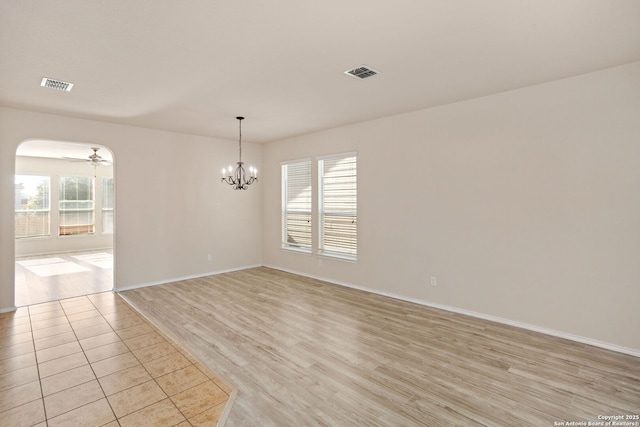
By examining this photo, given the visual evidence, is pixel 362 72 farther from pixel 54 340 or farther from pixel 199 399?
pixel 54 340

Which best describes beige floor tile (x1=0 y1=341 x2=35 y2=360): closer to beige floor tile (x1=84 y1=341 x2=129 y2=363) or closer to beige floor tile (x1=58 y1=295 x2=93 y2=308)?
beige floor tile (x1=84 y1=341 x2=129 y2=363)

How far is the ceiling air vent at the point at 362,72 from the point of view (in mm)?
3131

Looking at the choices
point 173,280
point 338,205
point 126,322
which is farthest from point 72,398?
point 338,205

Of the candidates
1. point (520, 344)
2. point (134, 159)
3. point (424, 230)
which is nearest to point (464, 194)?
point (424, 230)

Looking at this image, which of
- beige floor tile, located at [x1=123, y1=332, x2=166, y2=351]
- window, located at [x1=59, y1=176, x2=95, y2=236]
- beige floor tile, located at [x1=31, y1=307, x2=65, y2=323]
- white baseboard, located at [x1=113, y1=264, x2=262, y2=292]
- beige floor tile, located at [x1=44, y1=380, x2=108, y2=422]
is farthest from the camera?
window, located at [x1=59, y1=176, x2=95, y2=236]

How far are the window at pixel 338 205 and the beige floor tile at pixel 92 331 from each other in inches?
138

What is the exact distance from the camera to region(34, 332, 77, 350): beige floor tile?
3326mm

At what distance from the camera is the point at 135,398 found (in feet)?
7.97

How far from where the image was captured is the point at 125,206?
5.41 meters

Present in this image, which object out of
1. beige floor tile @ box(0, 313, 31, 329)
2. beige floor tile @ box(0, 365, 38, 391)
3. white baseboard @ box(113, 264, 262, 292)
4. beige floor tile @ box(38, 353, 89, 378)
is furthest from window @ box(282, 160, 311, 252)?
beige floor tile @ box(0, 365, 38, 391)

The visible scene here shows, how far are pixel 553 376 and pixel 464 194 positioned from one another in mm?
2213

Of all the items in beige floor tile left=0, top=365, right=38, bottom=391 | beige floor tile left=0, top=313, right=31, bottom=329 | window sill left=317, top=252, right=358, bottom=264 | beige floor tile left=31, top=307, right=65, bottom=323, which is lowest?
beige floor tile left=0, top=365, right=38, bottom=391

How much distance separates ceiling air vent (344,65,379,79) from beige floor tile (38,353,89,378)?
381 cm

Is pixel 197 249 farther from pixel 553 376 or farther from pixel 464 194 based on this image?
pixel 553 376
